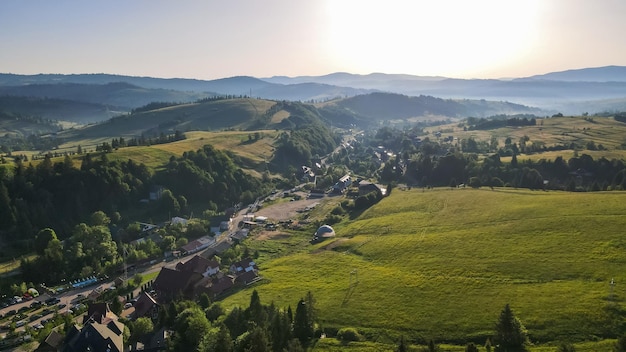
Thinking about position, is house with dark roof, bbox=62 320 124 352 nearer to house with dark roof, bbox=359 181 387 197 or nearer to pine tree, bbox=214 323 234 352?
pine tree, bbox=214 323 234 352

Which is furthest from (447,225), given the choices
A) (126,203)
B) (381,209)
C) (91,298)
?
(126,203)

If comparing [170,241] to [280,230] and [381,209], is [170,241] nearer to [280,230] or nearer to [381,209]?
[280,230]

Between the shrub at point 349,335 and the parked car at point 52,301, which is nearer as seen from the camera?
the shrub at point 349,335

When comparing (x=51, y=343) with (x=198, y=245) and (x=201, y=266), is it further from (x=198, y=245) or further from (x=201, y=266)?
(x=198, y=245)

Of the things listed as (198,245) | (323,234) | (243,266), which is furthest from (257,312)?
(198,245)

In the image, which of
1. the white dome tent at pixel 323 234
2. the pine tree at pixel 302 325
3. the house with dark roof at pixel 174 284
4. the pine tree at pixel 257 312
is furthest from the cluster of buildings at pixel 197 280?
the pine tree at pixel 302 325

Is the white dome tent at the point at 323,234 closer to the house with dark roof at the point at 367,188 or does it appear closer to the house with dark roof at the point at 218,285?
the house with dark roof at the point at 218,285
